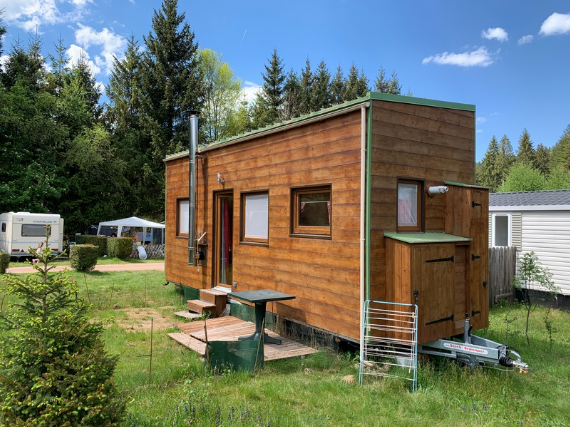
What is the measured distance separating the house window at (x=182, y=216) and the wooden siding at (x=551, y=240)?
9675mm

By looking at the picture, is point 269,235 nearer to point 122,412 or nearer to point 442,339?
point 442,339

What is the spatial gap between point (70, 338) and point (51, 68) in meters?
32.5

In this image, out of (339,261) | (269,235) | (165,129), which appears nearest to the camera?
(339,261)

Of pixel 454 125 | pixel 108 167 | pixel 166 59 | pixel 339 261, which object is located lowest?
pixel 339 261

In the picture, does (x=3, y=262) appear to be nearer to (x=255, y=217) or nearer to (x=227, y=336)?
(x=255, y=217)

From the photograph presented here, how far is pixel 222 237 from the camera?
9148 millimetres

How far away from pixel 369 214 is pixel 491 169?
2330 inches

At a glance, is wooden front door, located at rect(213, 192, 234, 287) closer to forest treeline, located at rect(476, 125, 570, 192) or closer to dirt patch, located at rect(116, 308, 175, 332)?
dirt patch, located at rect(116, 308, 175, 332)

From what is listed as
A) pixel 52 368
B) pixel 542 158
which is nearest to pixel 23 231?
pixel 52 368

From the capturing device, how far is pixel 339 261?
593 cm

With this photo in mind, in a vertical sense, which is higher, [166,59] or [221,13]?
[221,13]

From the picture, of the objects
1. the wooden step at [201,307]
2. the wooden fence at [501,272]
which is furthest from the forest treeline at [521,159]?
the wooden step at [201,307]

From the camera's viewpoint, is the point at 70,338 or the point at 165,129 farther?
the point at 165,129

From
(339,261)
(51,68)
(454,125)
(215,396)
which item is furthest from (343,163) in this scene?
(51,68)
